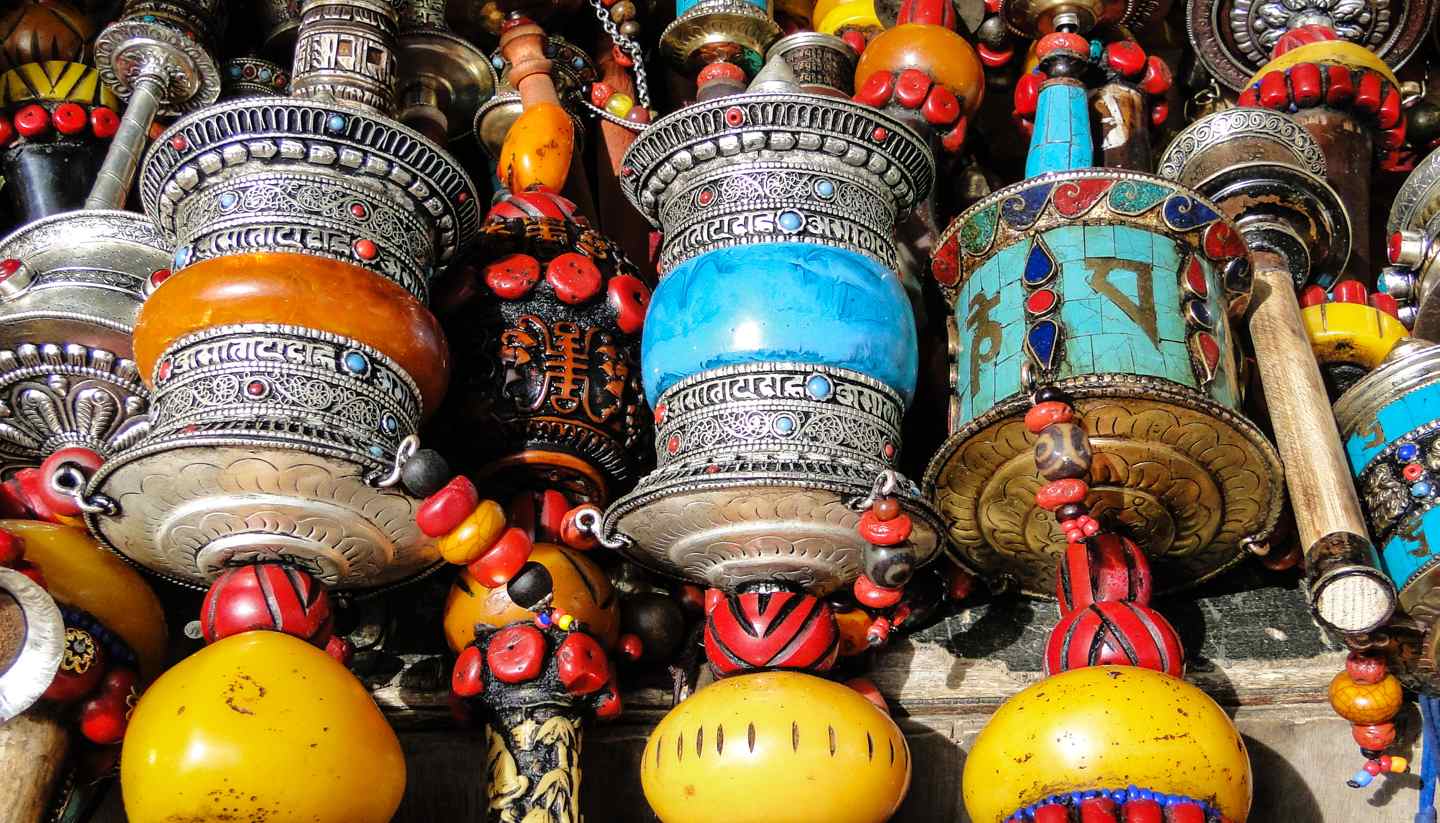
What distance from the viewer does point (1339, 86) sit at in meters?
2.18

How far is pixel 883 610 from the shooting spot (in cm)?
165

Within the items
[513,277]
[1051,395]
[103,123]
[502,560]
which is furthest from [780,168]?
[103,123]

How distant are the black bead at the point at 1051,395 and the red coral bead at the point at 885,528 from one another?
6.8 inches

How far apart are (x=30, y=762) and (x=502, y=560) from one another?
47 cm

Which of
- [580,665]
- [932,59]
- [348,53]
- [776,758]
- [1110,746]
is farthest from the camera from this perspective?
[932,59]

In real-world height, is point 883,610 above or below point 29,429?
below

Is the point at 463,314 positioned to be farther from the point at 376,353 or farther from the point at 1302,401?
the point at 1302,401

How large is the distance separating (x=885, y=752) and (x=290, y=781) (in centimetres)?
55

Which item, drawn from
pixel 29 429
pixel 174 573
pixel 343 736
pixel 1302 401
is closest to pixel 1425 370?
pixel 1302 401

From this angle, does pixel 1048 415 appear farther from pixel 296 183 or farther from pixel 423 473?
pixel 296 183

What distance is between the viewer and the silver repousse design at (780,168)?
1724 mm

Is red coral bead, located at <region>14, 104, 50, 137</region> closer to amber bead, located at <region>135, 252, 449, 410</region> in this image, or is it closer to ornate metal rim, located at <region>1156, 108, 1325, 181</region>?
amber bead, located at <region>135, 252, 449, 410</region>

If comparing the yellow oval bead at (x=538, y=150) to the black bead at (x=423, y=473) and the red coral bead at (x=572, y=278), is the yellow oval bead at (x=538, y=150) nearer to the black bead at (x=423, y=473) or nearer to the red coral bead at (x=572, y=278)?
the red coral bead at (x=572, y=278)

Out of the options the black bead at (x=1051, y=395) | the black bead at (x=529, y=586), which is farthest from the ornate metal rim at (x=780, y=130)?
the black bead at (x=529, y=586)
